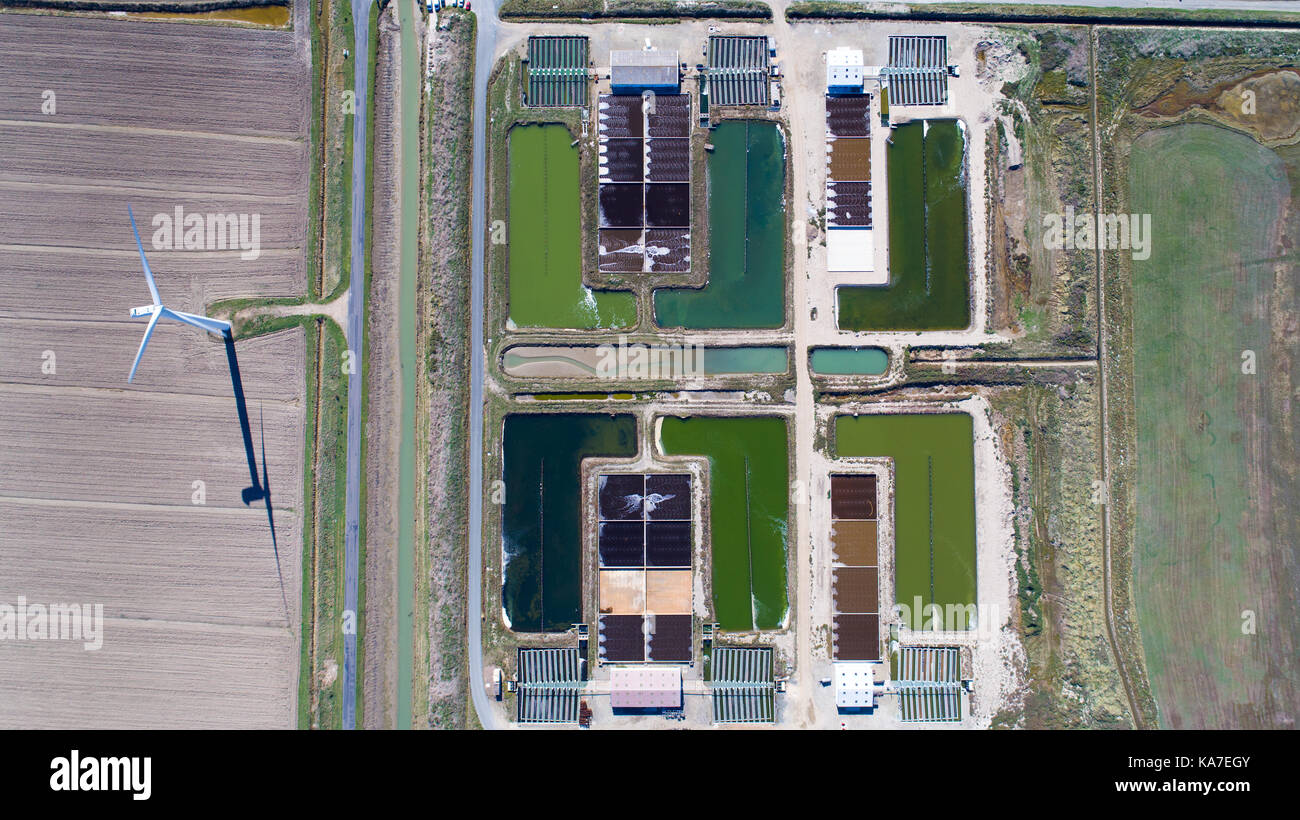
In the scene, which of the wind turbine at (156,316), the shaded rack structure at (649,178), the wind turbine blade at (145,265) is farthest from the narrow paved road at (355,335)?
the shaded rack structure at (649,178)

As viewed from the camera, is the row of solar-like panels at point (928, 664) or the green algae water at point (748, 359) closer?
the row of solar-like panels at point (928, 664)

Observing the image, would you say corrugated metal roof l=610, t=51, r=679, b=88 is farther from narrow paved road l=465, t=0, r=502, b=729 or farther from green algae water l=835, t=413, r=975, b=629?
green algae water l=835, t=413, r=975, b=629

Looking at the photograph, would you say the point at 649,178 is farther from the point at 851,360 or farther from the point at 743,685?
the point at 743,685

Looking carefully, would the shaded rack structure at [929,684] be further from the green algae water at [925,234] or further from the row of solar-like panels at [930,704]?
the green algae water at [925,234]

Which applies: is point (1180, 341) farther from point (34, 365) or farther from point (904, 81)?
point (34, 365)

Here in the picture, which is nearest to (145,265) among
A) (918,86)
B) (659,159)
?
(659,159)
